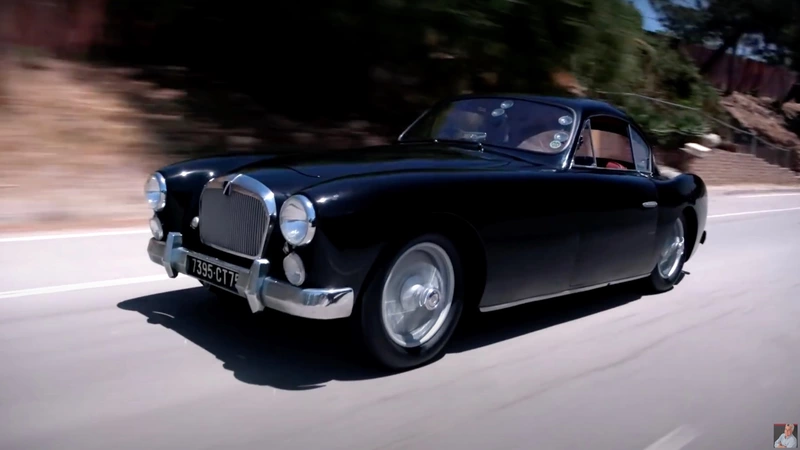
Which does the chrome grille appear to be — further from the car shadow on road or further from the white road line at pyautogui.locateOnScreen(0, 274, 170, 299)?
the white road line at pyautogui.locateOnScreen(0, 274, 170, 299)

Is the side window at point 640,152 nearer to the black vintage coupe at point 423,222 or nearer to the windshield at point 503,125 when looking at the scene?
the black vintage coupe at point 423,222

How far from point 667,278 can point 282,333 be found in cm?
346

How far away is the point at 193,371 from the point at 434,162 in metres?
1.74

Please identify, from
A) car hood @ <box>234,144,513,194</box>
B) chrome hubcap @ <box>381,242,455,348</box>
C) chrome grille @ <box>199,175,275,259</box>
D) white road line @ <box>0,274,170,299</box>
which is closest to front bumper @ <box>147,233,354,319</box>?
chrome grille @ <box>199,175,275,259</box>

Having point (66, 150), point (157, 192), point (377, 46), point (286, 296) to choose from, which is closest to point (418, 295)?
point (286, 296)

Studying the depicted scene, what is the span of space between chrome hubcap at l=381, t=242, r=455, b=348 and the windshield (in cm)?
132

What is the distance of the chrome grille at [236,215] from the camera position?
396cm

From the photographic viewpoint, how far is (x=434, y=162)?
457 centimetres

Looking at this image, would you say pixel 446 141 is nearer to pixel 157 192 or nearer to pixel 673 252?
pixel 157 192

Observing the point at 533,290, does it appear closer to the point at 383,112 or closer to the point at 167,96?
the point at 167,96

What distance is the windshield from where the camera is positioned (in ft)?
17.1

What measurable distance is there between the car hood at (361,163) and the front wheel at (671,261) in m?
2.07

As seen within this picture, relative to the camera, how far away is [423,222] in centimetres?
403

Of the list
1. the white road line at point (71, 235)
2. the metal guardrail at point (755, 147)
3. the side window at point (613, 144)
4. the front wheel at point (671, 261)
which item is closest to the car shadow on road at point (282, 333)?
the front wheel at point (671, 261)
